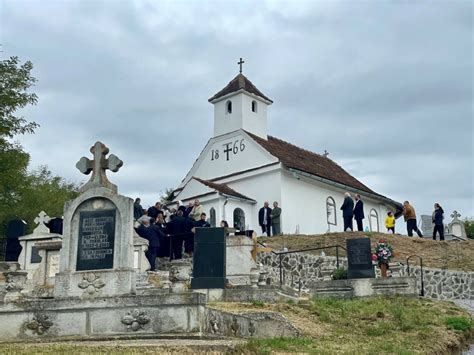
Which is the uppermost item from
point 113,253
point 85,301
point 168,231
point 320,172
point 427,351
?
point 320,172

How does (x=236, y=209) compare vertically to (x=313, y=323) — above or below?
above

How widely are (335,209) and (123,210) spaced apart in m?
28.9

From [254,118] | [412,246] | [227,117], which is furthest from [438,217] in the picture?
[227,117]

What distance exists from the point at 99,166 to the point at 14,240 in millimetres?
10943

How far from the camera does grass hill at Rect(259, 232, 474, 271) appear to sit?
2575 centimetres

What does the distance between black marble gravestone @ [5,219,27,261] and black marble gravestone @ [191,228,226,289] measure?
7.81m

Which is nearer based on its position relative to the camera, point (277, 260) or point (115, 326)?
point (115, 326)

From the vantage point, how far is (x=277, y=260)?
87.4ft

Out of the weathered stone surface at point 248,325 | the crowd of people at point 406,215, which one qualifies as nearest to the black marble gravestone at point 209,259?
the weathered stone surface at point 248,325

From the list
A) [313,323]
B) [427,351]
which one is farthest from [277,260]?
[427,351]

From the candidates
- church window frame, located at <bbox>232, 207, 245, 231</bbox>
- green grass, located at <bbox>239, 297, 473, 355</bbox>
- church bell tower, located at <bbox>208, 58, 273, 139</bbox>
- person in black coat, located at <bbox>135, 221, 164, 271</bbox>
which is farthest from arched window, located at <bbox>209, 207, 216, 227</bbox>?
green grass, located at <bbox>239, 297, 473, 355</bbox>

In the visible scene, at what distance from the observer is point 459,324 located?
15.1 metres

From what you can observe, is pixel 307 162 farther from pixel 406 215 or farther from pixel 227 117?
pixel 406 215

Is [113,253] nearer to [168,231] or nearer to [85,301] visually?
[85,301]
